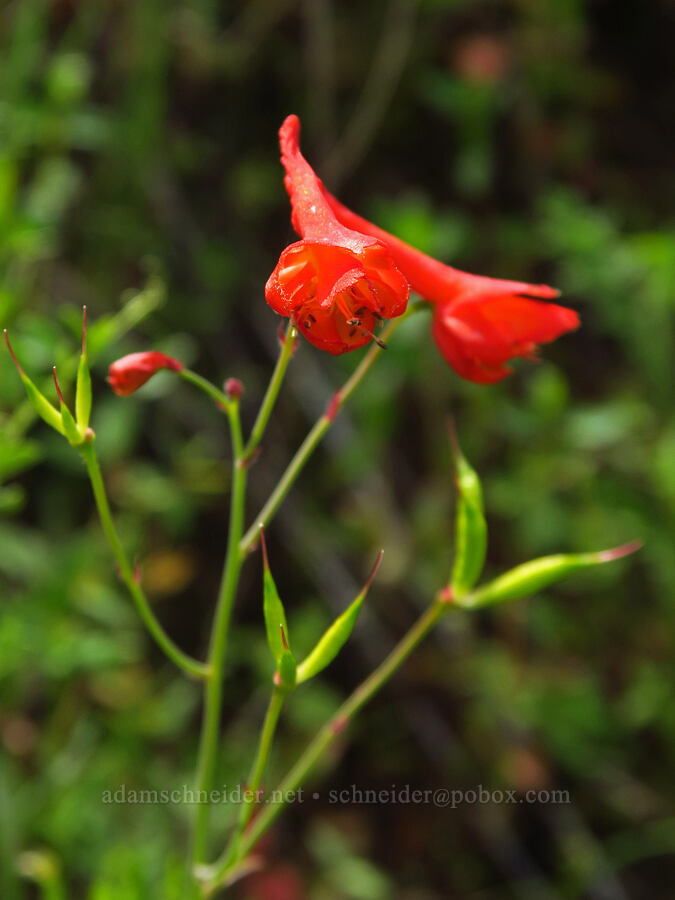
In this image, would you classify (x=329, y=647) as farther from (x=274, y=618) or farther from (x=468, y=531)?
(x=468, y=531)

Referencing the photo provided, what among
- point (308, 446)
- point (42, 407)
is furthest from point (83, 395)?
point (308, 446)

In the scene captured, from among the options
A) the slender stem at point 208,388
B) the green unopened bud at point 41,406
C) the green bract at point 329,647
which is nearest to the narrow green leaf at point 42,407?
the green unopened bud at point 41,406

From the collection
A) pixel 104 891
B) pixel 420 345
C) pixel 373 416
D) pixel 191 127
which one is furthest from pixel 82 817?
pixel 191 127

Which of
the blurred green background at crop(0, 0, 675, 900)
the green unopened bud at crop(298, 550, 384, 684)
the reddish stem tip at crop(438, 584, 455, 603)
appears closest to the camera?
the green unopened bud at crop(298, 550, 384, 684)

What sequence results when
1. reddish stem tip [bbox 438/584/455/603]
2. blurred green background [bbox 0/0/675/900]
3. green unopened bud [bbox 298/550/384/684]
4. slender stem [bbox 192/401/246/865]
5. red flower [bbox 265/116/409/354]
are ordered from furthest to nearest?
blurred green background [bbox 0/0/675/900] < reddish stem tip [bbox 438/584/455/603] < slender stem [bbox 192/401/246/865] < green unopened bud [bbox 298/550/384/684] < red flower [bbox 265/116/409/354]

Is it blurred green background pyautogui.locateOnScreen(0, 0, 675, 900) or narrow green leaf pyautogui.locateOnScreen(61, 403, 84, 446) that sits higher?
narrow green leaf pyautogui.locateOnScreen(61, 403, 84, 446)

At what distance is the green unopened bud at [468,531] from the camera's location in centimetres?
128

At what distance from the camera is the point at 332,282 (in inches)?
40.3

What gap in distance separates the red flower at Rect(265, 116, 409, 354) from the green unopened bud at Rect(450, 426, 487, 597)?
0.28 meters

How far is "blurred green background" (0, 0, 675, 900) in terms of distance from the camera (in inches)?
96.1

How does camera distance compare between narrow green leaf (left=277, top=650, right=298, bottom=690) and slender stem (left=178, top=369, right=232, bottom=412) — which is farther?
slender stem (left=178, top=369, right=232, bottom=412)

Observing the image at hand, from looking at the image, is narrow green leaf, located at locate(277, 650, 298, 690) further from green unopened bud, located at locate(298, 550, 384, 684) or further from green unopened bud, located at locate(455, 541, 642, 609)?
green unopened bud, located at locate(455, 541, 642, 609)

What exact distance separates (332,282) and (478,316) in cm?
33

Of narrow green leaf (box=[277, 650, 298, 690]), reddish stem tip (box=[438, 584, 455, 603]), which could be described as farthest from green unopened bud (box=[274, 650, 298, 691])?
reddish stem tip (box=[438, 584, 455, 603])
